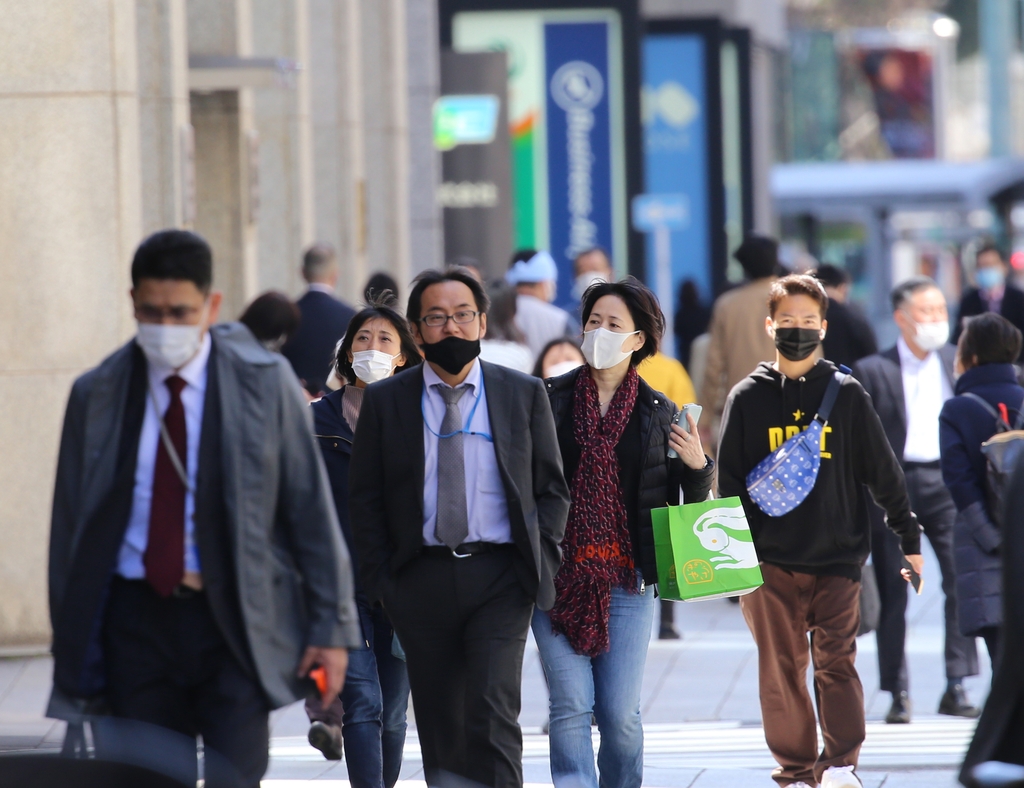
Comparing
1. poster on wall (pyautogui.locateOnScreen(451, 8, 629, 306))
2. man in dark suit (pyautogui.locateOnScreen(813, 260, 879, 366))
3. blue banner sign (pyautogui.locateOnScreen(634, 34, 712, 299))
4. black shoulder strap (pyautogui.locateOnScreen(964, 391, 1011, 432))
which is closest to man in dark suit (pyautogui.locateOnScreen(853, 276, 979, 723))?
black shoulder strap (pyautogui.locateOnScreen(964, 391, 1011, 432))

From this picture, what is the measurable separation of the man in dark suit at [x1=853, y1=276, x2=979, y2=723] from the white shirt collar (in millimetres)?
4799

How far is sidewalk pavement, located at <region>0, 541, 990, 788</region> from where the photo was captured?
284 inches

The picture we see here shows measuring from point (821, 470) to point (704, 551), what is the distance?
2.70ft

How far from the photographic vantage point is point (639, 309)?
248 inches

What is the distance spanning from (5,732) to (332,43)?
42.8 ft

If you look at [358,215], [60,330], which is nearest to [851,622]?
[60,330]

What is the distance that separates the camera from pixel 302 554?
14.6ft

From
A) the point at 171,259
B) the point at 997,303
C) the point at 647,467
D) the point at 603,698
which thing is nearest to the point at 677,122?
the point at 997,303

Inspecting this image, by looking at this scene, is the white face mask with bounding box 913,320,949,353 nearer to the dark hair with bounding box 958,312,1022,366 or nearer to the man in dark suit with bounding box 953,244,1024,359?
the dark hair with bounding box 958,312,1022,366

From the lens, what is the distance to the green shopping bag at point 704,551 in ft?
19.7

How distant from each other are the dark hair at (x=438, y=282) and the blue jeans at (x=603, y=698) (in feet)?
3.43

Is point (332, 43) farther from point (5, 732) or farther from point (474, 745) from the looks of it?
point (5, 732)

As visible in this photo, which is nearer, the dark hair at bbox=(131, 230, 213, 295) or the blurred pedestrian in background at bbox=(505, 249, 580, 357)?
the dark hair at bbox=(131, 230, 213, 295)

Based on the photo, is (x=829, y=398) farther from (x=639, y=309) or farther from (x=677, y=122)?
(x=677, y=122)
